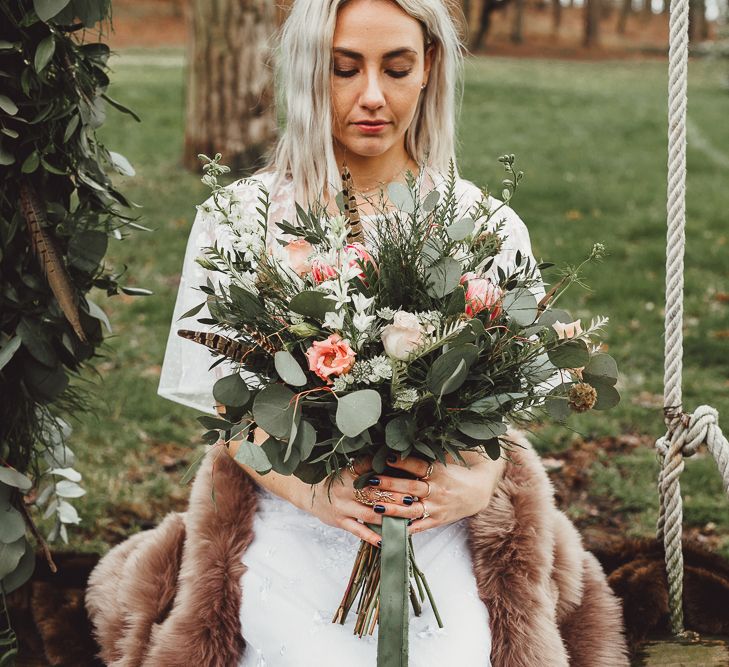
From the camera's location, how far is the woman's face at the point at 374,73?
2527mm

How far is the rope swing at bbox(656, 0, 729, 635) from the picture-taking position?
2.47m

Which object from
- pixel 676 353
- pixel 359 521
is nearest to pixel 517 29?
pixel 676 353

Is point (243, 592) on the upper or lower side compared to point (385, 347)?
lower

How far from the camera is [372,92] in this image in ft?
8.35

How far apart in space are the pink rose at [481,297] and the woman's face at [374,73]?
849 millimetres

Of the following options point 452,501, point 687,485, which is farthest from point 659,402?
point 452,501

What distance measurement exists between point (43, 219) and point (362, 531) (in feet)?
3.95

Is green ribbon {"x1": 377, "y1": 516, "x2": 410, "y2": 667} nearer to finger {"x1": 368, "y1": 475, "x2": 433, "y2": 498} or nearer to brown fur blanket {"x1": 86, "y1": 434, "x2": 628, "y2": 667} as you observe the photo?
finger {"x1": 368, "y1": 475, "x2": 433, "y2": 498}

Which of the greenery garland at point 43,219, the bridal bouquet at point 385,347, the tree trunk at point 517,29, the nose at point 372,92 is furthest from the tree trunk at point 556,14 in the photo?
the bridal bouquet at point 385,347

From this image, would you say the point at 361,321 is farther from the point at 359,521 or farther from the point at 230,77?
the point at 230,77

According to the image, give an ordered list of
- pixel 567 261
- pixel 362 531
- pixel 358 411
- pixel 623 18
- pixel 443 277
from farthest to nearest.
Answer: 1. pixel 623 18
2. pixel 567 261
3. pixel 362 531
4. pixel 443 277
5. pixel 358 411

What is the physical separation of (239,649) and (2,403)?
977 mm

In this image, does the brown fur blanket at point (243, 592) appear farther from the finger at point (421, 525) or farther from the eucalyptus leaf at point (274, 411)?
the eucalyptus leaf at point (274, 411)

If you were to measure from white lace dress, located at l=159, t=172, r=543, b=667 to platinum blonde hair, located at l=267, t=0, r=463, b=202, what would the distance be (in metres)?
0.35
